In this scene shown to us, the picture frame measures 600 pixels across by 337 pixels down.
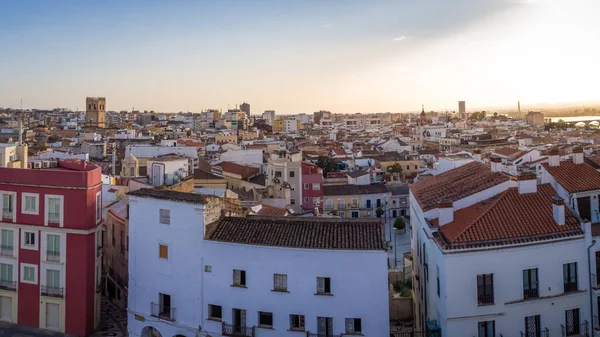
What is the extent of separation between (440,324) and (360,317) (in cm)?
220

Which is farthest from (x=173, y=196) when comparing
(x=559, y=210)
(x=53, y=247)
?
(x=559, y=210)

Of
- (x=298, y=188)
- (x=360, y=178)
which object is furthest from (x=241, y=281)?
(x=360, y=178)

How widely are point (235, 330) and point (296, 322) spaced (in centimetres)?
189

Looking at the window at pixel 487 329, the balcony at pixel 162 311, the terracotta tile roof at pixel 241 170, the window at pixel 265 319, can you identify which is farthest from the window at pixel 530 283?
the terracotta tile roof at pixel 241 170

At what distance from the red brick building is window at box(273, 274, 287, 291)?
8282mm

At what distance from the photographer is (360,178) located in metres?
52.2

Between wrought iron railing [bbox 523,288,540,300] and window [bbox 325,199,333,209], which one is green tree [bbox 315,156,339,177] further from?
wrought iron railing [bbox 523,288,540,300]

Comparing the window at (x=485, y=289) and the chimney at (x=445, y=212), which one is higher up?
the chimney at (x=445, y=212)

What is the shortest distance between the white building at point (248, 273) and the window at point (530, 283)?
3.74m

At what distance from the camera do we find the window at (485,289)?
47.9ft

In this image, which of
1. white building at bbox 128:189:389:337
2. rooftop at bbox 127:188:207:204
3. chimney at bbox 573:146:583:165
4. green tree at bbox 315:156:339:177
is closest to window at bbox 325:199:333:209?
green tree at bbox 315:156:339:177

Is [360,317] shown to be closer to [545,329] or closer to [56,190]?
[545,329]

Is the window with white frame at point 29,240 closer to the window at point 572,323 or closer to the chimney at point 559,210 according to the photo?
the chimney at point 559,210

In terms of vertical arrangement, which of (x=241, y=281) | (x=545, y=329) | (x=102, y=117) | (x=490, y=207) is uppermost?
(x=102, y=117)
